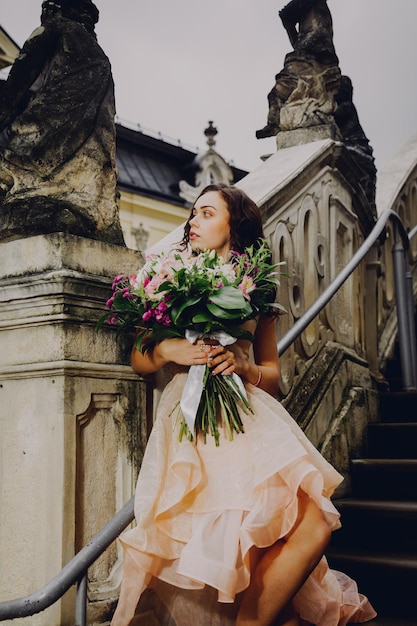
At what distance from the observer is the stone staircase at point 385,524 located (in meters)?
2.94

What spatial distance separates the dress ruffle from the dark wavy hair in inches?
29.1

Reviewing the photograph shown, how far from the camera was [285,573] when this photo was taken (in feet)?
6.89

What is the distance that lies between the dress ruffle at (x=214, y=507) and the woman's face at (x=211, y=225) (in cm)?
70

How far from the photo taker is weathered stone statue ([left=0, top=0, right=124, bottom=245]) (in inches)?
99.4

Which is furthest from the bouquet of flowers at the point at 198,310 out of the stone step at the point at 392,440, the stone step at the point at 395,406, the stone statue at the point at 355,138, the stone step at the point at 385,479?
the stone statue at the point at 355,138

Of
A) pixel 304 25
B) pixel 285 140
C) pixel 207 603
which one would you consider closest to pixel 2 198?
pixel 207 603

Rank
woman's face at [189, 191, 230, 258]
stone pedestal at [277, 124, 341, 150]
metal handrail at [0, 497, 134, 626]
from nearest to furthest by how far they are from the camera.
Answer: metal handrail at [0, 497, 134, 626]
woman's face at [189, 191, 230, 258]
stone pedestal at [277, 124, 341, 150]

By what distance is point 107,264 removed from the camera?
8.35 ft

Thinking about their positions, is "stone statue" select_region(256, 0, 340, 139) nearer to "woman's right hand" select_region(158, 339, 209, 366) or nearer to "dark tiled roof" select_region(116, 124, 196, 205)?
"woman's right hand" select_region(158, 339, 209, 366)

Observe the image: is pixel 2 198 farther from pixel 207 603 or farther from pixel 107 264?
pixel 207 603

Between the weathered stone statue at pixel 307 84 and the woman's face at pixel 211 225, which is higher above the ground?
the weathered stone statue at pixel 307 84

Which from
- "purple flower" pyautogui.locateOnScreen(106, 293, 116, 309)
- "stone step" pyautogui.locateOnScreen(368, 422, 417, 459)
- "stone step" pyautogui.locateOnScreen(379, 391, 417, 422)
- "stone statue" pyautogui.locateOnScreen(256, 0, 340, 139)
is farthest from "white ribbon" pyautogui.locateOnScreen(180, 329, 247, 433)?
"stone statue" pyautogui.locateOnScreen(256, 0, 340, 139)

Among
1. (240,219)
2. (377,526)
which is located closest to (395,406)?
(377,526)

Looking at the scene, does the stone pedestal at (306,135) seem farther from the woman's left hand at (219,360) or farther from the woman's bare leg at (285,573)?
the woman's bare leg at (285,573)
